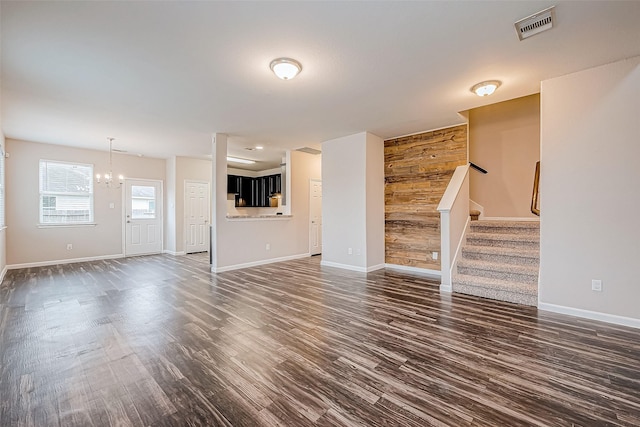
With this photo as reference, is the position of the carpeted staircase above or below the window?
below

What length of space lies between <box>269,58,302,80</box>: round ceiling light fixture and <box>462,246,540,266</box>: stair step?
3596 mm

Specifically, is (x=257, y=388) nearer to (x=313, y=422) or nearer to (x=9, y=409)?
(x=313, y=422)

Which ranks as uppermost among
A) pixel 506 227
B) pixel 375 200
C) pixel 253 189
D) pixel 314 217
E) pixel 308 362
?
pixel 253 189

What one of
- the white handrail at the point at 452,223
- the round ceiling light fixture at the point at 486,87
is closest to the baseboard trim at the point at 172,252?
the white handrail at the point at 452,223

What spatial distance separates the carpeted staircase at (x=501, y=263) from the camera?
11.7 feet

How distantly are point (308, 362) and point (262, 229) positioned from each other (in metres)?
4.34

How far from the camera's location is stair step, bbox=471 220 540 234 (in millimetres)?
4203

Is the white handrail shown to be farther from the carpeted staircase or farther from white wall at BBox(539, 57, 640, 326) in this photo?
white wall at BBox(539, 57, 640, 326)

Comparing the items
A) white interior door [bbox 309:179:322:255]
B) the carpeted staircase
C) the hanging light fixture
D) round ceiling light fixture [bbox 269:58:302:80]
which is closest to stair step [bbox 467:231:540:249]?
the carpeted staircase

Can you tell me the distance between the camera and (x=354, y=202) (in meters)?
5.57

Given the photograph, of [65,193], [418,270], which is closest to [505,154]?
[418,270]

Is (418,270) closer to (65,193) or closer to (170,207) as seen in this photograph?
(170,207)

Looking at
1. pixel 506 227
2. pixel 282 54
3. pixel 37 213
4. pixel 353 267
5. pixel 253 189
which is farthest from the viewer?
pixel 253 189

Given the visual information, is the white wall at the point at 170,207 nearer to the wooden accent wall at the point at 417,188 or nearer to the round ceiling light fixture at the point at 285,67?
the wooden accent wall at the point at 417,188
